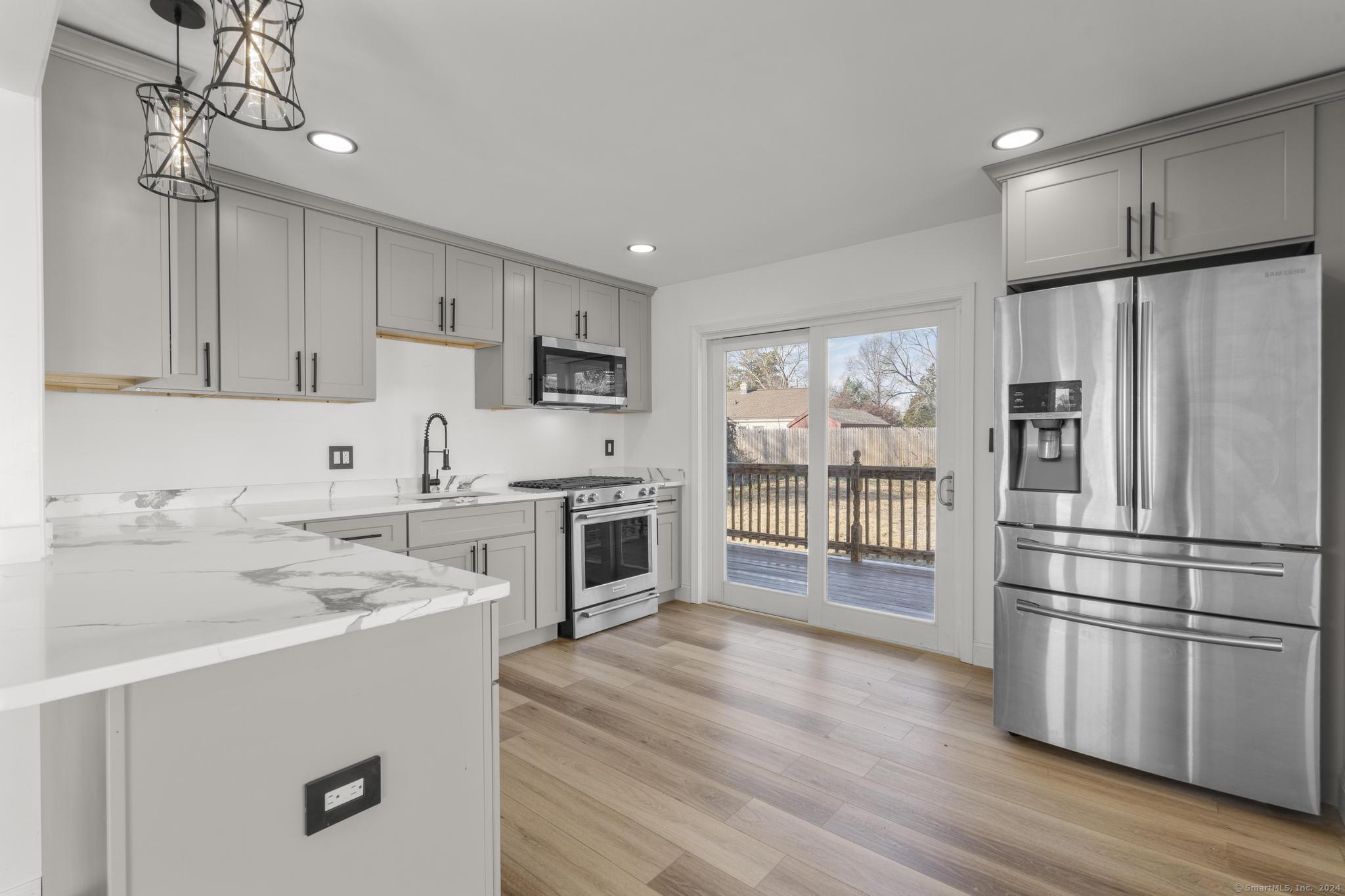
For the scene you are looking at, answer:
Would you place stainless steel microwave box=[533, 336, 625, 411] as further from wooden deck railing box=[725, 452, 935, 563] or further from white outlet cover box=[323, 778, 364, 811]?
white outlet cover box=[323, 778, 364, 811]

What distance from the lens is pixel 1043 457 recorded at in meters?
2.47

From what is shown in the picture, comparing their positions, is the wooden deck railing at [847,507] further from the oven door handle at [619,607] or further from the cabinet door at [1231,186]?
the cabinet door at [1231,186]

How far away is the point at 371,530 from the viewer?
9.89ft

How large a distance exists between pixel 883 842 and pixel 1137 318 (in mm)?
1944

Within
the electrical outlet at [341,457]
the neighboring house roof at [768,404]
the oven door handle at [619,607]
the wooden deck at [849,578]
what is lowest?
the oven door handle at [619,607]

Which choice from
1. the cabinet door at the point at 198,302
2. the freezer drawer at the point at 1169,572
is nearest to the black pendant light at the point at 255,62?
the cabinet door at the point at 198,302

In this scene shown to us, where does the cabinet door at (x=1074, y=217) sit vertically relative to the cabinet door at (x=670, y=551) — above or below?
above

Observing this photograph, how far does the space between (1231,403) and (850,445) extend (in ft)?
6.40

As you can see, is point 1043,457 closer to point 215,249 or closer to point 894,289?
point 894,289

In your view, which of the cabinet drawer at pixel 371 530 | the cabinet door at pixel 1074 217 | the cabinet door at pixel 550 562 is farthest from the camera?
the cabinet door at pixel 550 562

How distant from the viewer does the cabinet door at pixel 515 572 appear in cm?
349

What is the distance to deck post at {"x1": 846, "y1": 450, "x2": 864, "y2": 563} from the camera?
12.7ft

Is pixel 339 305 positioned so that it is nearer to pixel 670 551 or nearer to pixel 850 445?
pixel 670 551

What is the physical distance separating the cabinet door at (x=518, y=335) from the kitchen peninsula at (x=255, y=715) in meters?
2.44
